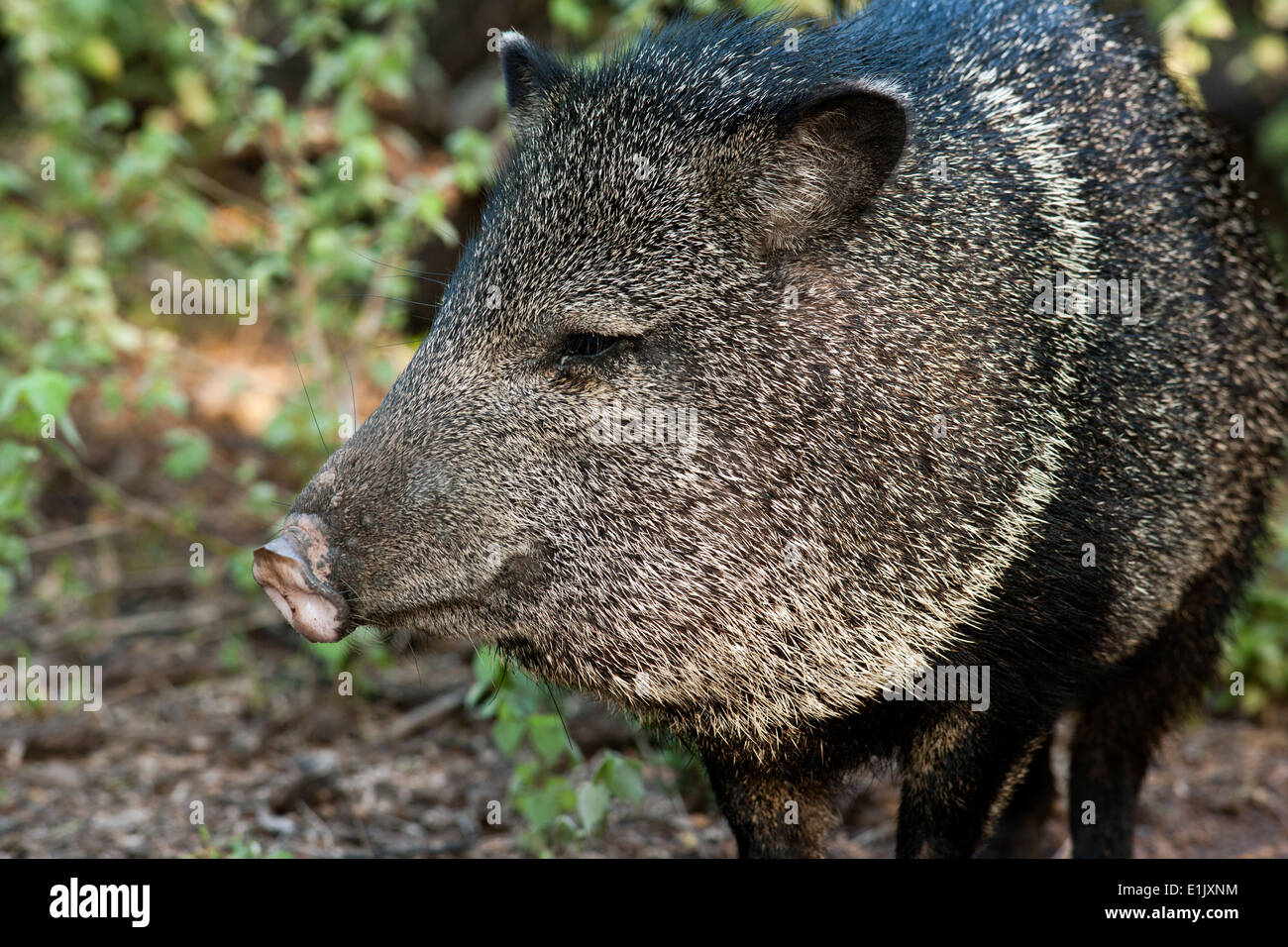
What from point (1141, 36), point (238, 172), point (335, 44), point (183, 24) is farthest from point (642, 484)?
point (238, 172)

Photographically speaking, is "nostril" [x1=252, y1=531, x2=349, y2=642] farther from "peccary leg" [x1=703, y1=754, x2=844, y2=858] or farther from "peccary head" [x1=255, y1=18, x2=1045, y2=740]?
"peccary leg" [x1=703, y1=754, x2=844, y2=858]

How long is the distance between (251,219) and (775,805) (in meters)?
3.84

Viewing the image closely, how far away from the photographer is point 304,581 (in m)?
2.45

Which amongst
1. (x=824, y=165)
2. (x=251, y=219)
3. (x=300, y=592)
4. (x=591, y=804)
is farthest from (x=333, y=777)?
(x=251, y=219)

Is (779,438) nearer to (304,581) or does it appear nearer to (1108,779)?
(304,581)

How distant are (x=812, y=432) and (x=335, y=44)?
5.20 metres

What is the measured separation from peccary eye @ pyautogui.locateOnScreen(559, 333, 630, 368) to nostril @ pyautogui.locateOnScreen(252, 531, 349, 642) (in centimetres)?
68

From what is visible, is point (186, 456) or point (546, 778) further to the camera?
point (186, 456)

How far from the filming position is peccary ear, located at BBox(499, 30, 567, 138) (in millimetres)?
3076

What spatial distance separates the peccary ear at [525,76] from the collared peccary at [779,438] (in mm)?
17

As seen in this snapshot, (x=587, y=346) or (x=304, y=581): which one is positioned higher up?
(x=587, y=346)

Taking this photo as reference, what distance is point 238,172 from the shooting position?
8109 millimetres

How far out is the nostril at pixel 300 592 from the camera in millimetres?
2439

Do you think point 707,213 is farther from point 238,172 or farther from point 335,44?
point 238,172
